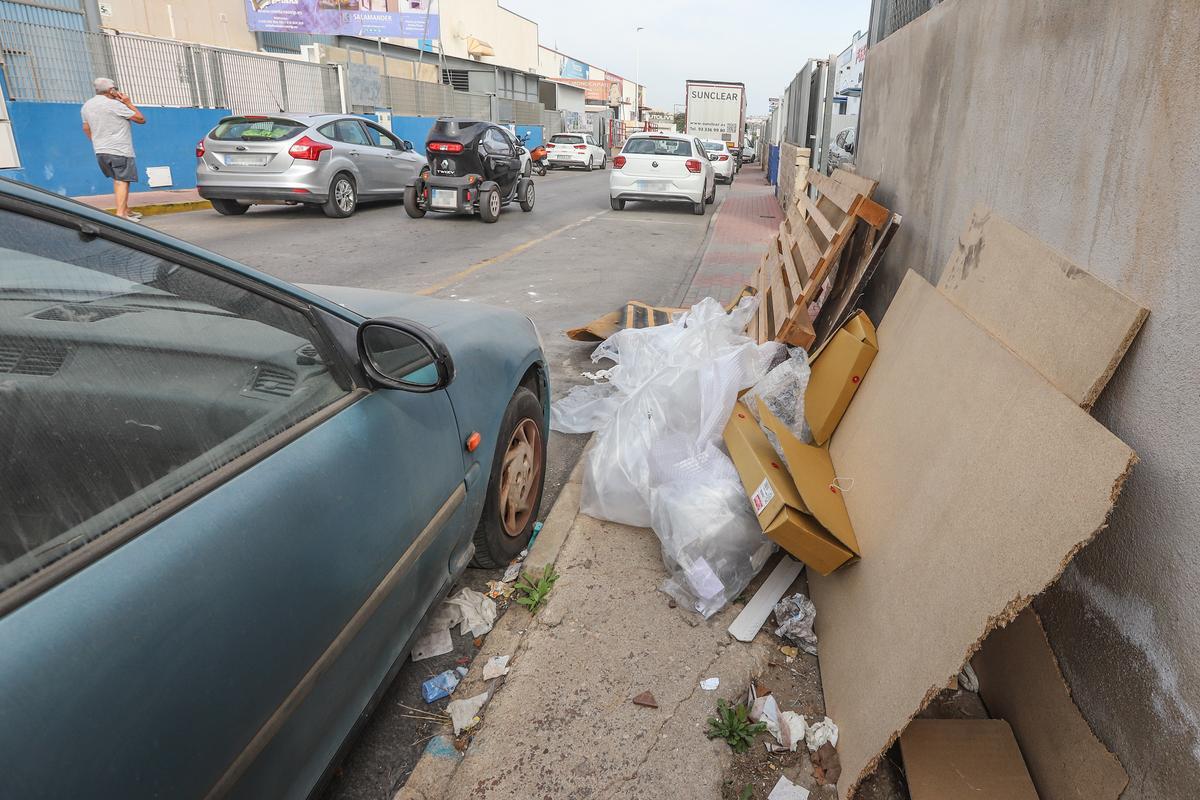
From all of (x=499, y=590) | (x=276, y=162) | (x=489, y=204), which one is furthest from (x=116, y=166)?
(x=499, y=590)

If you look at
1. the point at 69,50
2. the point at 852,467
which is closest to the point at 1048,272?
the point at 852,467

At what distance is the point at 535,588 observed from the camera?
9.37 feet

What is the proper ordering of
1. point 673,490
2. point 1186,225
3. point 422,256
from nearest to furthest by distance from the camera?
point 1186,225
point 673,490
point 422,256

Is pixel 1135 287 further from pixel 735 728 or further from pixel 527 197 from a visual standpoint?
pixel 527 197

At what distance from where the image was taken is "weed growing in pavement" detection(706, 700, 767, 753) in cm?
218

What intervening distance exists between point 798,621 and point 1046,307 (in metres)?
1.25

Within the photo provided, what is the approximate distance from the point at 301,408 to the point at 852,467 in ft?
6.30

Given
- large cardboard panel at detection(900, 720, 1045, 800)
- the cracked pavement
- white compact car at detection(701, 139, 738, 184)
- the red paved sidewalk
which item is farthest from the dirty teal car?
white compact car at detection(701, 139, 738, 184)

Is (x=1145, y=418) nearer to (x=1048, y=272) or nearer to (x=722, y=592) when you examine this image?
(x=1048, y=272)

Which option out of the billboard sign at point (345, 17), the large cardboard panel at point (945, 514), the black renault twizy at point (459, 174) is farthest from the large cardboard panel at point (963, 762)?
the billboard sign at point (345, 17)

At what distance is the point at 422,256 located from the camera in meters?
9.73

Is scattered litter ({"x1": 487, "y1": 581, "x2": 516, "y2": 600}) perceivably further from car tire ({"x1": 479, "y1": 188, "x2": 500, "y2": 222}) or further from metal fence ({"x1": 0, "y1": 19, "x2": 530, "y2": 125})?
metal fence ({"x1": 0, "y1": 19, "x2": 530, "y2": 125})

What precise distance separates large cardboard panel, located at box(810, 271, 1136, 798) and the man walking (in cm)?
1179

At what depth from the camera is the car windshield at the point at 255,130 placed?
38.4ft
